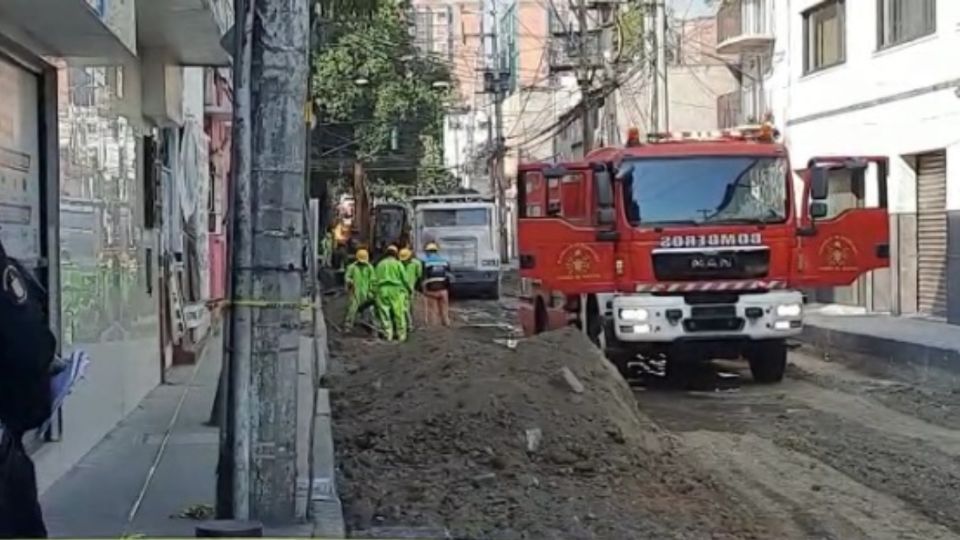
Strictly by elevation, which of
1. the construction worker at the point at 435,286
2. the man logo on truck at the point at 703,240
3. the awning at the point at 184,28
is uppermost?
the awning at the point at 184,28

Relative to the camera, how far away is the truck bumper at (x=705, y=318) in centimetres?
1667

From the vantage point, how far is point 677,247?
16.7m

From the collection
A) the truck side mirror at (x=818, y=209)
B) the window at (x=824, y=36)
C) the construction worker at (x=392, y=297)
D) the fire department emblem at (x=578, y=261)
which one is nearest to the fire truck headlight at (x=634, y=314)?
the fire department emblem at (x=578, y=261)

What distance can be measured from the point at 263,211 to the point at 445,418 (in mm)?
5217

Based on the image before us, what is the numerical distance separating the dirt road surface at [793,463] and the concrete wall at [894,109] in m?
7.67

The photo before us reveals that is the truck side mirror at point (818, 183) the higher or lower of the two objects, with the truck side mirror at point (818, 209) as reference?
higher

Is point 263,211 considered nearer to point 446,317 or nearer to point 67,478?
point 67,478

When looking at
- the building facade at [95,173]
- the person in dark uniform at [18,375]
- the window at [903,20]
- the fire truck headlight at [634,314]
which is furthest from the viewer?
the window at [903,20]

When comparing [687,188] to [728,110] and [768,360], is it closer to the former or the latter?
[768,360]

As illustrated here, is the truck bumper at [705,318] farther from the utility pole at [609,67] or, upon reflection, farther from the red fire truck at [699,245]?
the utility pole at [609,67]

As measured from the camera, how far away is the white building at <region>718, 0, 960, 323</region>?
2488 centimetres

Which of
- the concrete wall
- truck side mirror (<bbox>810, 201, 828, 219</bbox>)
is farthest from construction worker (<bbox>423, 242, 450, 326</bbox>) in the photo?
truck side mirror (<bbox>810, 201, 828, 219</bbox>)

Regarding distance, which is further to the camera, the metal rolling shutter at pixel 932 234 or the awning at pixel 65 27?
the metal rolling shutter at pixel 932 234

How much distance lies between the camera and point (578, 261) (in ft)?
55.6
